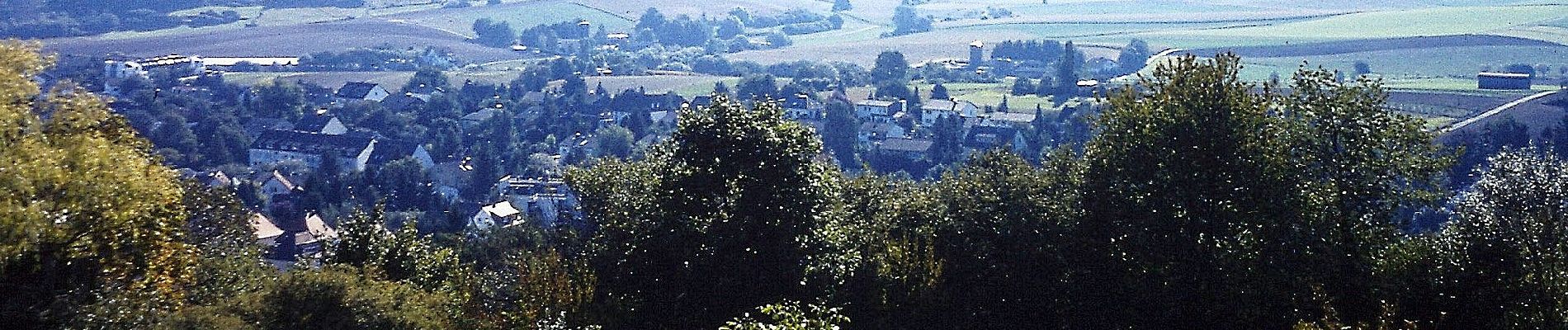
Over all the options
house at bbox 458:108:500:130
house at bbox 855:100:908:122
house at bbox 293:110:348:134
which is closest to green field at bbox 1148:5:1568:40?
house at bbox 855:100:908:122

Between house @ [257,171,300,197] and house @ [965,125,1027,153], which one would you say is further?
house @ [965,125,1027,153]

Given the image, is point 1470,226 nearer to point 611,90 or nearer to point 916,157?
point 916,157

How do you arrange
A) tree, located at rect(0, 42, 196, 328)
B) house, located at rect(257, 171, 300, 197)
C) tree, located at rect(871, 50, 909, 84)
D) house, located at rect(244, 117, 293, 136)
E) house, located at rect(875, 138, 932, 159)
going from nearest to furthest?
tree, located at rect(0, 42, 196, 328), house, located at rect(257, 171, 300, 197), house, located at rect(875, 138, 932, 159), house, located at rect(244, 117, 293, 136), tree, located at rect(871, 50, 909, 84)

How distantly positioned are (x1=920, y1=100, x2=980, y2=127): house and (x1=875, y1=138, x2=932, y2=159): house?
4.77m

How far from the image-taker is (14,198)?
11.6m

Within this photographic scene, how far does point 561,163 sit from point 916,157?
1794 cm

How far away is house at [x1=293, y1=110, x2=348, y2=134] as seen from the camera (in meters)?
75.0

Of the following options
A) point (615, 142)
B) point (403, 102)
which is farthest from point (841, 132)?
point (403, 102)

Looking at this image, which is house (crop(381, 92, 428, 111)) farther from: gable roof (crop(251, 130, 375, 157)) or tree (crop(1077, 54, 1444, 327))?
tree (crop(1077, 54, 1444, 327))

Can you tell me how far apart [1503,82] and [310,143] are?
62.5 metres

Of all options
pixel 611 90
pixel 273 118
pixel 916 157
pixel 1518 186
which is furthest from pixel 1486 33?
pixel 1518 186

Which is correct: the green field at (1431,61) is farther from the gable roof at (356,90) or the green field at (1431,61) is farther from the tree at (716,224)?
the tree at (716,224)

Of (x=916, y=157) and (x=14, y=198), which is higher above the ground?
(x=14, y=198)

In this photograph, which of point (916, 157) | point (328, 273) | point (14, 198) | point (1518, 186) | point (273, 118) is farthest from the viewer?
point (273, 118)
